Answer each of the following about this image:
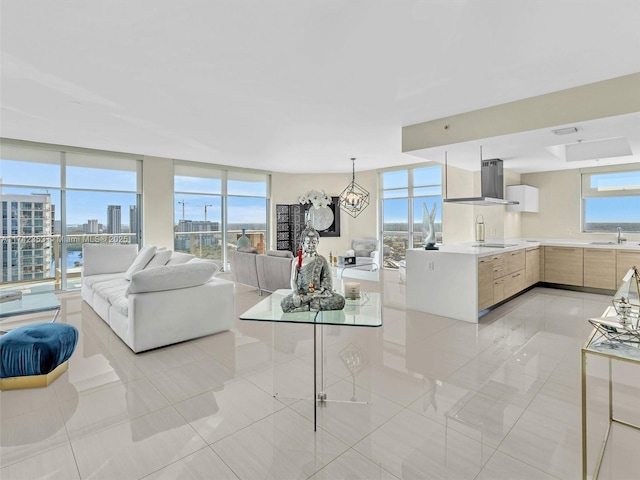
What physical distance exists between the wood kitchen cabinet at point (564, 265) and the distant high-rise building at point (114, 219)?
27.3 feet

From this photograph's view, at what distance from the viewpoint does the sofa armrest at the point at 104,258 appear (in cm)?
526

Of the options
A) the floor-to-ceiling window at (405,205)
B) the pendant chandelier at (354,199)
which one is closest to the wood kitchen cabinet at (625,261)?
the floor-to-ceiling window at (405,205)

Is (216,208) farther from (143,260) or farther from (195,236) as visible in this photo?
(143,260)

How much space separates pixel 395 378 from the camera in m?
2.64

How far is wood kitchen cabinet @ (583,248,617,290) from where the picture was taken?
5441 millimetres

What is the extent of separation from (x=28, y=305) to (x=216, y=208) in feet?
16.3

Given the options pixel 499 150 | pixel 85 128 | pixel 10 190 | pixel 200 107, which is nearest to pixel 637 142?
pixel 499 150

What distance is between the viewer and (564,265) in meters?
5.96

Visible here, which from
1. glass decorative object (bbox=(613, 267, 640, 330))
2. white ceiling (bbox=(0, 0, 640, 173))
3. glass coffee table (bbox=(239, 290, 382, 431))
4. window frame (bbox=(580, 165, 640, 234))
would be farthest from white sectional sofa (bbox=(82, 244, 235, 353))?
window frame (bbox=(580, 165, 640, 234))

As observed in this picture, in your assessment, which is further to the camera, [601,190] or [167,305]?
[601,190]

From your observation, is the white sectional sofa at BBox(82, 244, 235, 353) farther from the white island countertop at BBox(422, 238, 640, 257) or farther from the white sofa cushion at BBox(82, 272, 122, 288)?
the white island countertop at BBox(422, 238, 640, 257)

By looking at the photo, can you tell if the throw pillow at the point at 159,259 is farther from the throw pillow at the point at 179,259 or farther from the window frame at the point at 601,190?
the window frame at the point at 601,190

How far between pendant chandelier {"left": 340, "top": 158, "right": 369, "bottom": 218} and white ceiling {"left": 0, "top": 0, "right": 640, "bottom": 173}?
376cm

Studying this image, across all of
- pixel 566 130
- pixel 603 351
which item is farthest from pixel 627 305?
pixel 566 130
